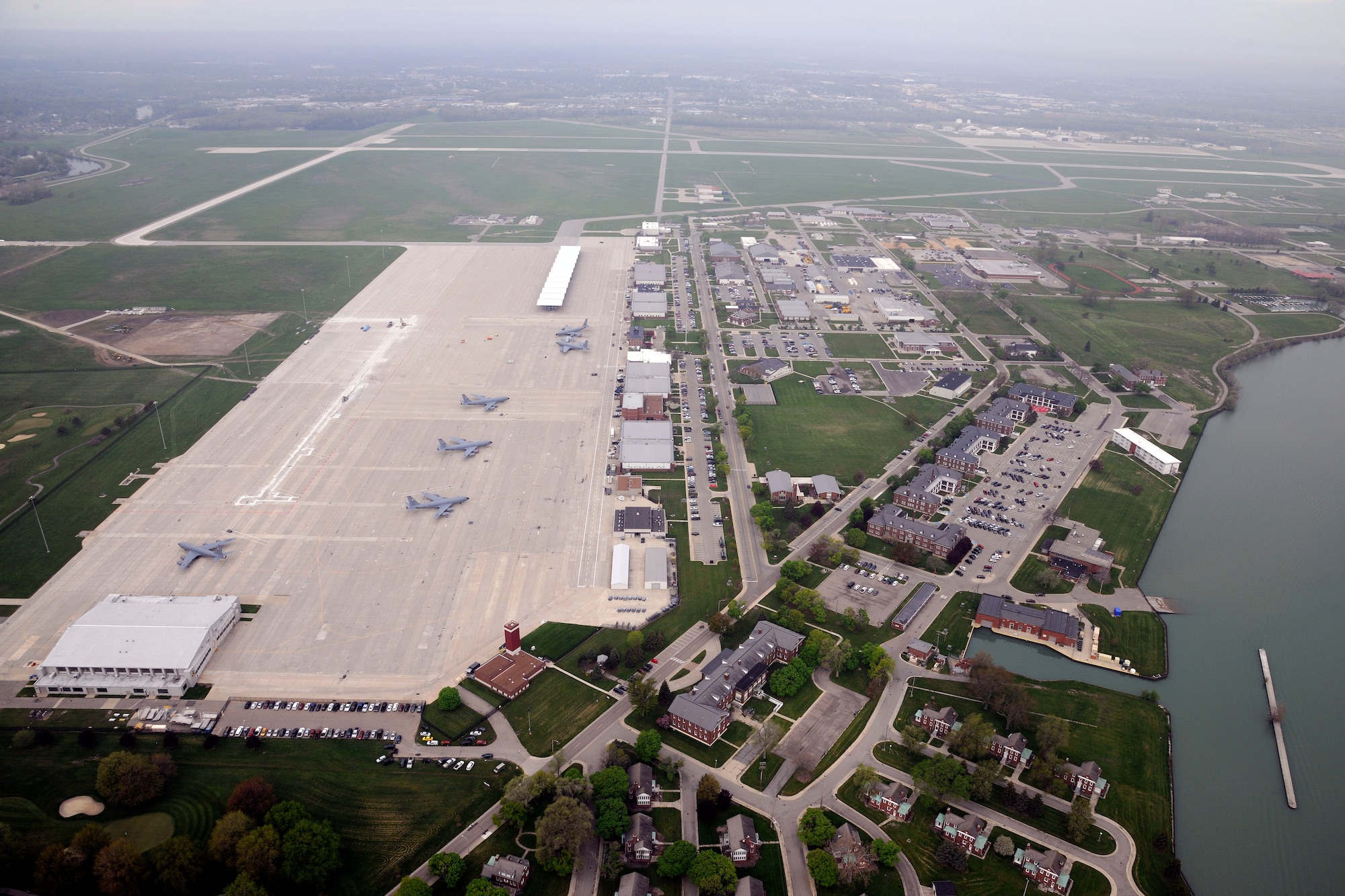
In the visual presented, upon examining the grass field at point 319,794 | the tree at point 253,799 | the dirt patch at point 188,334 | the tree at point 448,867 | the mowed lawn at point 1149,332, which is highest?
the mowed lawn at point 1149,332

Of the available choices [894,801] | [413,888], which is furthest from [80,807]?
[894,801]

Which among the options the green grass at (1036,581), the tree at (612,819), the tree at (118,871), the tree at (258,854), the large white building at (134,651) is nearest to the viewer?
the tree at (118,871)

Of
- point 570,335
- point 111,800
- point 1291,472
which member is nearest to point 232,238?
point 570,335

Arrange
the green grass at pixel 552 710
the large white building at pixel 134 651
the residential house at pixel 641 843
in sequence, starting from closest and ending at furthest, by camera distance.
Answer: the residential house at pixel 641 843
the green grass at pixel 552 710
the large white building at pixel 134 651

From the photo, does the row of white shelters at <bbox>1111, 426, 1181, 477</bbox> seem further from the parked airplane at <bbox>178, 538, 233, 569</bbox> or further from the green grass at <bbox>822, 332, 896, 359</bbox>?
the parked airplane at <bbox>178, 538, 233, 569</bbox>

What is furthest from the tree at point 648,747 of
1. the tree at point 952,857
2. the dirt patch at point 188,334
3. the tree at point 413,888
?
Result: the dirt patch at point 188,334

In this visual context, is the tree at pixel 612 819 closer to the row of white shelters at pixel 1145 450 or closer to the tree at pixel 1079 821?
the tree at pixel 1079 821

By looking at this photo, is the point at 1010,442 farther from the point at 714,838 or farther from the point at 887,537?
the point at 714,838
